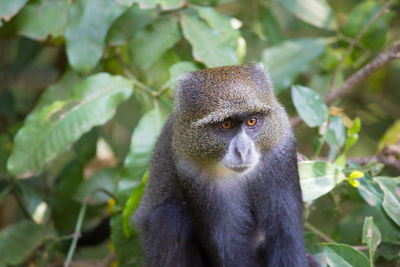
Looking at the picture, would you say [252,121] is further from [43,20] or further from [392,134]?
[392,134]

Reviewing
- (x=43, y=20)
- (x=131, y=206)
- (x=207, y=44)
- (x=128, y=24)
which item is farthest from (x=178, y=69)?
(x=43, y=20)

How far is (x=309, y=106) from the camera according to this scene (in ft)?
12.7

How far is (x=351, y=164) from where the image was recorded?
12.5 ft

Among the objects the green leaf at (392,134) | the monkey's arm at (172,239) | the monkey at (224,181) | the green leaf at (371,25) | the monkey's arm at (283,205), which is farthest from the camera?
the green leaf at (392,134)

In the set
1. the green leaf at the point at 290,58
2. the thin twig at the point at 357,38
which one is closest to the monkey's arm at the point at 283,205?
the green leaf at the point at 290,58

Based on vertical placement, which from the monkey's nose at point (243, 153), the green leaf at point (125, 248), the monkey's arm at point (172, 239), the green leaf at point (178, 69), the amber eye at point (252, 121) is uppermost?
the amber eye at point (252, 121)

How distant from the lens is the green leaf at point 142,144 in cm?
A: 405

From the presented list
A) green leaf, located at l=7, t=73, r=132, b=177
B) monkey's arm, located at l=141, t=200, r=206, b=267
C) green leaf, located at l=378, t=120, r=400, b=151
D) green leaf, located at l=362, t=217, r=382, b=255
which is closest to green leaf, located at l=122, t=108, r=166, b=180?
green leaf, located at l=7, t=73, r=132, b=177

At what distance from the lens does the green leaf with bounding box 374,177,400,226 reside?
3.29 metres

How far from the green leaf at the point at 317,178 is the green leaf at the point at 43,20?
227 cm

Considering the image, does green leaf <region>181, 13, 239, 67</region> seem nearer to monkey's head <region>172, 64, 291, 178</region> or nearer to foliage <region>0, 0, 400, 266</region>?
foliage <region>0, 0, 400, 266</region>

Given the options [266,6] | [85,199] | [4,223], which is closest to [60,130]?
[85,199]

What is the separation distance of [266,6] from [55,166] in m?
2.99

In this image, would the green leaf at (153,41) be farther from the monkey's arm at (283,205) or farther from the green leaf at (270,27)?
the monkey's arm at (283,205)
